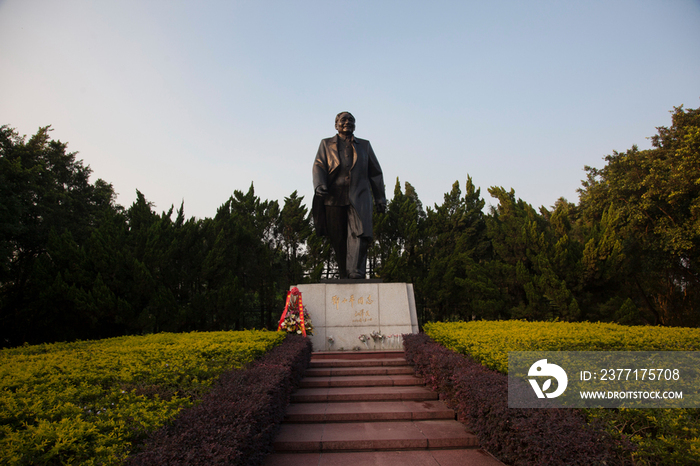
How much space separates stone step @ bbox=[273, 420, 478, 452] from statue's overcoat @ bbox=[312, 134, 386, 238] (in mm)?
3901

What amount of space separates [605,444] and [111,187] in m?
17.6

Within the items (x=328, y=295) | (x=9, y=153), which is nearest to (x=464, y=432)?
(x=328, y=295)

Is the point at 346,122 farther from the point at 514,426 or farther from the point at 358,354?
the point at 514,426

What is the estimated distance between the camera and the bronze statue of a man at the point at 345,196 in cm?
727

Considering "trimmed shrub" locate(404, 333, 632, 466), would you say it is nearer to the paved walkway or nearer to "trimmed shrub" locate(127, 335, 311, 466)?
the paved walkway

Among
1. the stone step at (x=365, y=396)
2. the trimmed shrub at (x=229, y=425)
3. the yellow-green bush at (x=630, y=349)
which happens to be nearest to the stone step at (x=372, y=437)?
the trimmed shrub at (x=229, y=425)

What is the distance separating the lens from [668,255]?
13297 mm

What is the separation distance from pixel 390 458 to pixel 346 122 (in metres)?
5.55

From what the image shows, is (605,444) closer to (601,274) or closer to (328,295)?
(328,295)

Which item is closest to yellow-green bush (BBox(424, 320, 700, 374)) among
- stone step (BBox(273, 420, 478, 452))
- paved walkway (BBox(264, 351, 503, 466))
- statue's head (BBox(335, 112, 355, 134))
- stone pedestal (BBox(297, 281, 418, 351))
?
paved walkway (BBox(264, 351, 503, 466))

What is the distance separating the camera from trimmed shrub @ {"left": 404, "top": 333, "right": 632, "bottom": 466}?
222cm

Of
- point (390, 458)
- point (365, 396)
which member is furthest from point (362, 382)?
point (390, 458)

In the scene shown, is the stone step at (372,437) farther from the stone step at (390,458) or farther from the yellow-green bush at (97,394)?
the yellow-green bush at (97,394)

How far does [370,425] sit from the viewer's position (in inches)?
149
